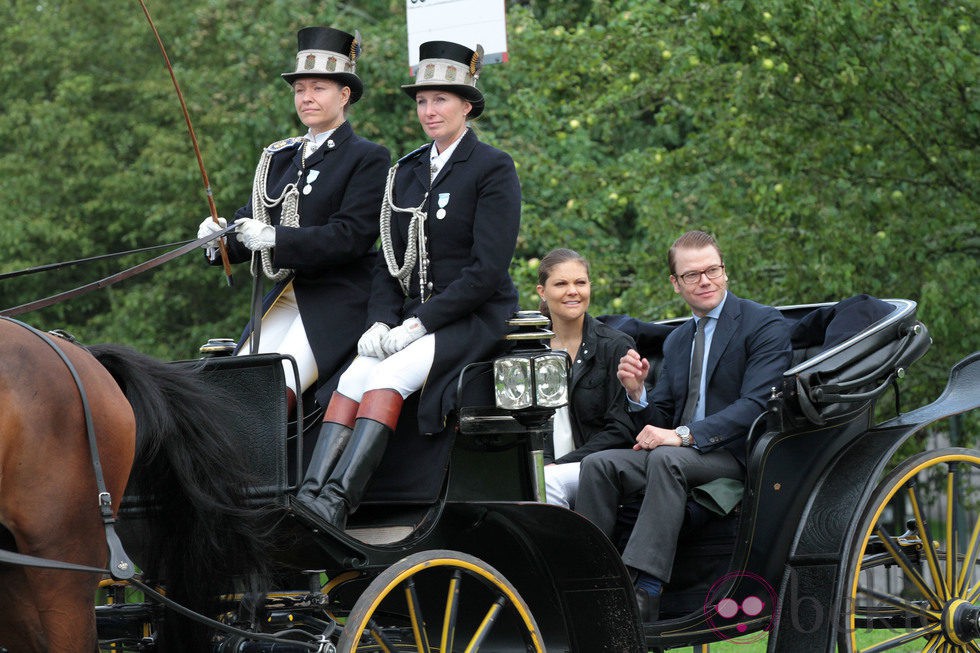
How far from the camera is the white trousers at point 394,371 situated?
475cm

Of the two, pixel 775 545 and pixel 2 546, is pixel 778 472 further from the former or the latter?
pixel 2 546

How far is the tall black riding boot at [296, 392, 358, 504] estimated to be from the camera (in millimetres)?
4684

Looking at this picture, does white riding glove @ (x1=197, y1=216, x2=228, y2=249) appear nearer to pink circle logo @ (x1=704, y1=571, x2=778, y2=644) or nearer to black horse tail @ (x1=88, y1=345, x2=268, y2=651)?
black horse tail @ (x1=88, y1=345, x2=268, y2=651)

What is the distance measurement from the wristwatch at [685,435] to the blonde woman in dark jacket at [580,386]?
28 centimetres

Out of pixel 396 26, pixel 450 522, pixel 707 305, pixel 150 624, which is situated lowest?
pixel 150 624

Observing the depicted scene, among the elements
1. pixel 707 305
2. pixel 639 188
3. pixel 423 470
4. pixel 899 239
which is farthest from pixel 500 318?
pixel 639 188

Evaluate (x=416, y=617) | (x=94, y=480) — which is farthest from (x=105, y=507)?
(x=416, y=617)

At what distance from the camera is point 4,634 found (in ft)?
13.4

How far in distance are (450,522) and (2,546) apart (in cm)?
155

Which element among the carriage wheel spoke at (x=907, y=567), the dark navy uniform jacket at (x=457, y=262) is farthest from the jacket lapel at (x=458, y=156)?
the carriage wheel spoke at (x=907, y=567)

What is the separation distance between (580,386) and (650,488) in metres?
0.64

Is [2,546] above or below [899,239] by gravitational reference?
below

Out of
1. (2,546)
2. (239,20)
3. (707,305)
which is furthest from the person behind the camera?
(239,20)

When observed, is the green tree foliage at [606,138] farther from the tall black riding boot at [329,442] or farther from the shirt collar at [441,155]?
the tall black riding boot at [329,442]
